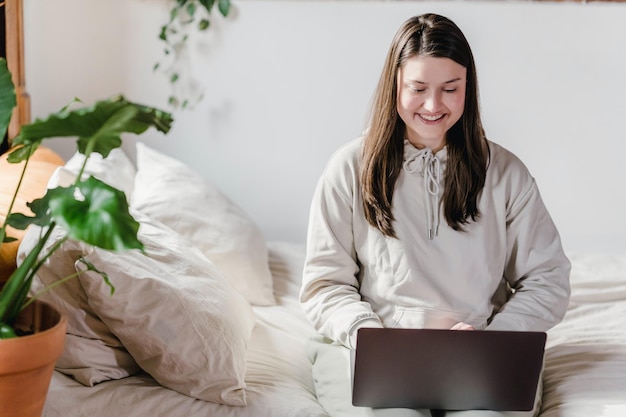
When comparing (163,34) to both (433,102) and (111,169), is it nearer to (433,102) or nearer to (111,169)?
(111,169)

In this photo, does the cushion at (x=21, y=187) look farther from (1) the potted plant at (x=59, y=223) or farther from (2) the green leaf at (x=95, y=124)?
(2) the green leaf at (x=95, y=124)

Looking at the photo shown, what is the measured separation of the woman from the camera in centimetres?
178

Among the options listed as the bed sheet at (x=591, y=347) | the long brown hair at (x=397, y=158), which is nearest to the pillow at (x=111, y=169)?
the long brown hair at (x=397, y=158)

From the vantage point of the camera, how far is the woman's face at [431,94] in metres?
1.72

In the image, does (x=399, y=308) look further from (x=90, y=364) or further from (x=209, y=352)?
(x=90, y=364)

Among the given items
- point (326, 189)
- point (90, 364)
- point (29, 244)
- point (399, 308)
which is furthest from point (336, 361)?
point (29, 244)

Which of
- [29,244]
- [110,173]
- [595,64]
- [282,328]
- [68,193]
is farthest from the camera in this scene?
[595,64]

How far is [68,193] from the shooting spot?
1342 mm

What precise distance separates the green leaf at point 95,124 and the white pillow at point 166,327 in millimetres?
377

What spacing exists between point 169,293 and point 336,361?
1.16 ft

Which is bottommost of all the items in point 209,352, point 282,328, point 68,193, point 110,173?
point 282,328

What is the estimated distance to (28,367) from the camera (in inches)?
49.3

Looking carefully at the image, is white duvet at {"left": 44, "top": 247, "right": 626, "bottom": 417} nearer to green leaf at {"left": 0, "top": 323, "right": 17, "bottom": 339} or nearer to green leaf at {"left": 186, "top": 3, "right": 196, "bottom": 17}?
green leaf at {"left": 0, "top": 323, "right": 17, "bottom": 339}

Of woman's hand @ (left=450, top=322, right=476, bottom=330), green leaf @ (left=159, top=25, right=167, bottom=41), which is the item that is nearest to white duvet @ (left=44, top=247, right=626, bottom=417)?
woman's hand @ (left=450, top=322, right=476, bottom=330)
